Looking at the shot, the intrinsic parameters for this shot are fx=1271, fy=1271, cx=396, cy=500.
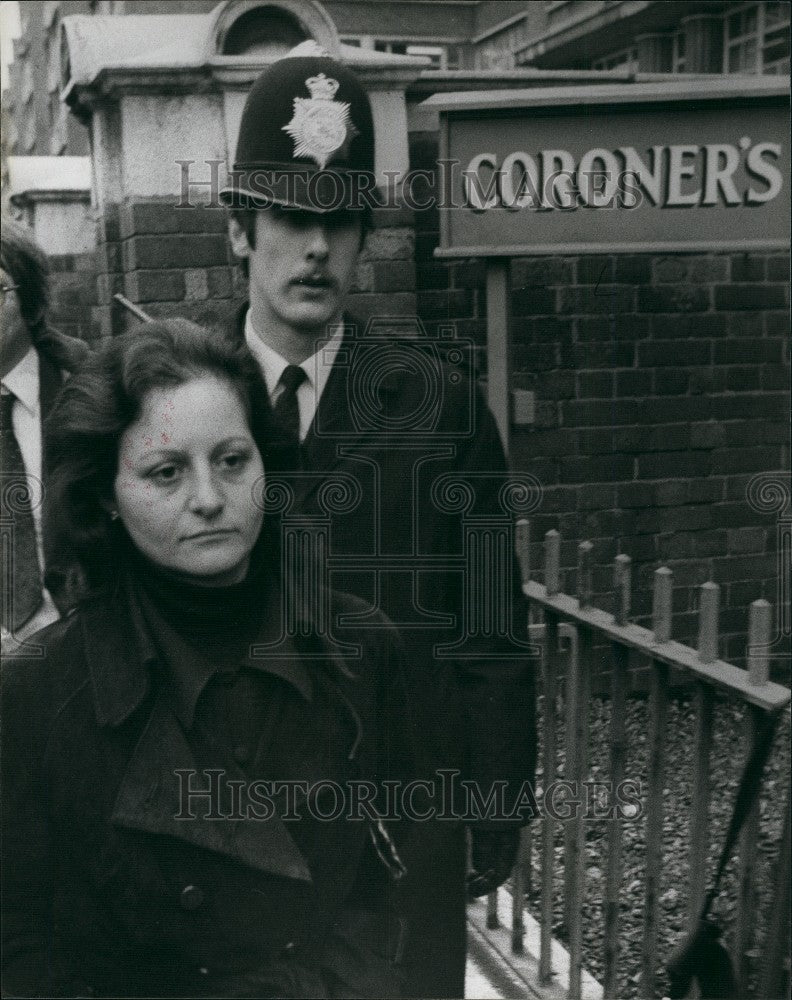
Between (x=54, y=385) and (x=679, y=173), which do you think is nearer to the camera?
(x=679, y=173)

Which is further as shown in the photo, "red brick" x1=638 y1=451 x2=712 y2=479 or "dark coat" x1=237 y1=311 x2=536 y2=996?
"red brick" x1=638 y1=451 x2=712 y2=479

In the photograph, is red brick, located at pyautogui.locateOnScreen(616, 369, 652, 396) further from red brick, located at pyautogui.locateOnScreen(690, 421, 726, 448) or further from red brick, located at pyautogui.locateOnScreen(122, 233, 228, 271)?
red brick, located at pyautogui.locateOnScreen(122, 233, 228, 271)

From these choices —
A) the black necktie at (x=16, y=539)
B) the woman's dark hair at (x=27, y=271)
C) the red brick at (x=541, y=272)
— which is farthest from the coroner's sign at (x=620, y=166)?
the black necktie at (x=16, y=539)

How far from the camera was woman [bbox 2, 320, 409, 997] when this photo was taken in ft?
9.11

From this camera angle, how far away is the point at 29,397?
2877 mm

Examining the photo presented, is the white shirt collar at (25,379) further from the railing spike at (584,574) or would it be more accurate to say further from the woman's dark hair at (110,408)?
the railing spike at (584,574)

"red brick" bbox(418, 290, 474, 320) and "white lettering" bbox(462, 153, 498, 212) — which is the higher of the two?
"white lettering" bbox(462, 153, 498, 212)

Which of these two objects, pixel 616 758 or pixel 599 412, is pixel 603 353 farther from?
pixel 616 758

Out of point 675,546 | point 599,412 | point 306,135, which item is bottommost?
point 675,546

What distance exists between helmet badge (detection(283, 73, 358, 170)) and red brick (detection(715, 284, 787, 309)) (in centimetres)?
92

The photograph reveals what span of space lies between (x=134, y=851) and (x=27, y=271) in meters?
1.32

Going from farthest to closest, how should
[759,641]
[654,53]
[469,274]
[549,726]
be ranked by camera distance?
[549,726] → [469,274] → [654,53] → [759,641]

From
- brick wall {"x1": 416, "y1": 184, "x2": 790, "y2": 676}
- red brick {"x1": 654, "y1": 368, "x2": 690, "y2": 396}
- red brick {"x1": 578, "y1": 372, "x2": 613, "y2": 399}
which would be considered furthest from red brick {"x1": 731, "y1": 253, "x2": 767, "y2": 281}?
red brick {"x1": 578, "y1": 372, "x2": 613, "y2": 399}

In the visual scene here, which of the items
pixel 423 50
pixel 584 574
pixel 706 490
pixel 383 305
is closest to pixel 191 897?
pixel 584 574
